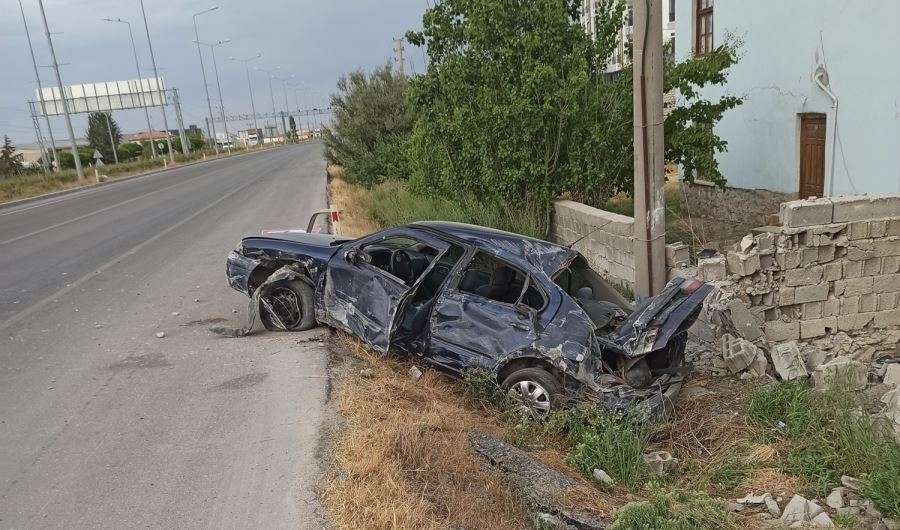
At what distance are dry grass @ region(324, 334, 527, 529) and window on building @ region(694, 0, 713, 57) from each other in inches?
498

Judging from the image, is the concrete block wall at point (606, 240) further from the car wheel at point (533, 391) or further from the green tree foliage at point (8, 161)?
the green tree foliage at point (8, 161)

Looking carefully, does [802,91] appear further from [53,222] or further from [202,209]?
[53,222]

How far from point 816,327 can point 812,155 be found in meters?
5.90

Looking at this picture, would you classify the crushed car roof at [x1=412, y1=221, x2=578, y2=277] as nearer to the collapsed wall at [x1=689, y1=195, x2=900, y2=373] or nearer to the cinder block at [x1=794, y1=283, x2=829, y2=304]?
the collapsed wall at [x1=689, y1=195, x2=900, y2=373]

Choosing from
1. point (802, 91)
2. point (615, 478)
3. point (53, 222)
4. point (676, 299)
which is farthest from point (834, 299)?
point (53, 222)

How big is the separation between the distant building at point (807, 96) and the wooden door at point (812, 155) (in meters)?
0.02

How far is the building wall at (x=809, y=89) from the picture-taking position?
9883mm

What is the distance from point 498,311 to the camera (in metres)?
5.19

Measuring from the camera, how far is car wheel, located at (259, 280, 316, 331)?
661cm

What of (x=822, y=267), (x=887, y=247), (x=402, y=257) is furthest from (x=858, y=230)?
(x=402, y=257)

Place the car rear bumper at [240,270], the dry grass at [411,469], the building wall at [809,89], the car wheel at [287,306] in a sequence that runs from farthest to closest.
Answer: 1. the building wall at [809,89]
2. the car rear bumper at [240,270]
3. the car wheel at [287,306]
4. the dry grass at [411,469]

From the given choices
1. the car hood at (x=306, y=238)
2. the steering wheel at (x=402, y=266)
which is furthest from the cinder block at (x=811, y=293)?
the car hood at (x=306, y=238)

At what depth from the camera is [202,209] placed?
1769 cm

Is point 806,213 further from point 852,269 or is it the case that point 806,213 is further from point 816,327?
point 816,327
